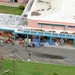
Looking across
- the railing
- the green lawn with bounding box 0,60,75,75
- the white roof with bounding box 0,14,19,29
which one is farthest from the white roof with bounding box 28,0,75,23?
the green lawn with bounding box 0,60,75,75

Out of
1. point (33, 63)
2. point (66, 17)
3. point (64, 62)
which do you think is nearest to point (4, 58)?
point (33, 63)

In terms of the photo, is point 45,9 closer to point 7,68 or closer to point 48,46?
point 48,46

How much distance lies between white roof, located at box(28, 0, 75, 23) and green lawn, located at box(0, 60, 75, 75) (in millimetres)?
13645

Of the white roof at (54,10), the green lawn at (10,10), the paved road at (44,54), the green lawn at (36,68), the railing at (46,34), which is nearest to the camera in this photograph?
the green lawn at (36,68)

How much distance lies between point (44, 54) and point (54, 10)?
11556 mm

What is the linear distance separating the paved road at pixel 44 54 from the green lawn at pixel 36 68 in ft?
8.05

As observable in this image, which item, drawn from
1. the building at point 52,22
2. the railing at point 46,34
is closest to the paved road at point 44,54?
the railing at point 46,34

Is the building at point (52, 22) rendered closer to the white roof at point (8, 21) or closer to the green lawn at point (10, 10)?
the white roof at point (8, 21)

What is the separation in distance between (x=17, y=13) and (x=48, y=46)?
14.6 m

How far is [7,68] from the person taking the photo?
2630 inches

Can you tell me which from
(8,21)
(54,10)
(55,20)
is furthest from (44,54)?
(8,21)

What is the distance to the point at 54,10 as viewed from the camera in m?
83.8

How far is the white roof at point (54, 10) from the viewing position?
268ft

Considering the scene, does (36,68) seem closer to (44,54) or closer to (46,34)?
(44,54)
